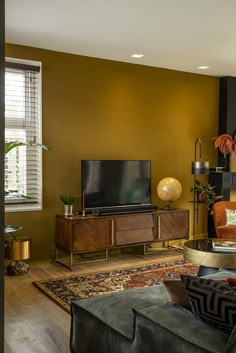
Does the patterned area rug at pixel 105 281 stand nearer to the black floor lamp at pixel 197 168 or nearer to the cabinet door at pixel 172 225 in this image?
the cabinet door at pixel 172 225

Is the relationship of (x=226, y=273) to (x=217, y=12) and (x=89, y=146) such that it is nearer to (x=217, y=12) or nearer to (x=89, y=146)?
(x=217, y=12)

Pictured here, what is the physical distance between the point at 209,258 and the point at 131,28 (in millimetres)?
2456

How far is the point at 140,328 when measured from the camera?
1.83 metres

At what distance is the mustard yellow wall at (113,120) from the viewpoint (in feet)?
16.3

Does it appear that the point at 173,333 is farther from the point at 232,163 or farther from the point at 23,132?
the point at 232,163

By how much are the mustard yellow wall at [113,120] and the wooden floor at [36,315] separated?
0.64 metres

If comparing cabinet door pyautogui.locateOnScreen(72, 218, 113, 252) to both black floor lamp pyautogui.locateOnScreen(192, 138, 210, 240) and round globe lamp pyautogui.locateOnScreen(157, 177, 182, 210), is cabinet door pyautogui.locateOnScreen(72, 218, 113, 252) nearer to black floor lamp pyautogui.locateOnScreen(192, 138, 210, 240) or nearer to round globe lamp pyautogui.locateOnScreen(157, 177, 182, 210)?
round globe lamp pyautogui.locateOnScreen(157, 177, 182, 210)

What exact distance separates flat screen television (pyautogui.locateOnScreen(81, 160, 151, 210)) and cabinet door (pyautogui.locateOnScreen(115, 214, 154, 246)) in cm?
31

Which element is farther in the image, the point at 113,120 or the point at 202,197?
the point at 202,197

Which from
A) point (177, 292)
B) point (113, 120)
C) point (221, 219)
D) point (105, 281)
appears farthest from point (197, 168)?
point (177, 292)

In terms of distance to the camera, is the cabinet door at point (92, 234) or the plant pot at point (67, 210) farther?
the plant pot at point (67, 210)

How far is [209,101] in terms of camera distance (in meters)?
6.36

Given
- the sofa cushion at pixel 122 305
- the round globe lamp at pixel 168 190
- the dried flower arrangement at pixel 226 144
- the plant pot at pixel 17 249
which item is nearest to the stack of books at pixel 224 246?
the sofa cushion at pixel 122 305

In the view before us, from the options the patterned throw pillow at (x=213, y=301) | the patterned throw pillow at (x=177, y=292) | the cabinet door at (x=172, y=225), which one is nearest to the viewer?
the patterned throw pillow at (x=213, y=301)
